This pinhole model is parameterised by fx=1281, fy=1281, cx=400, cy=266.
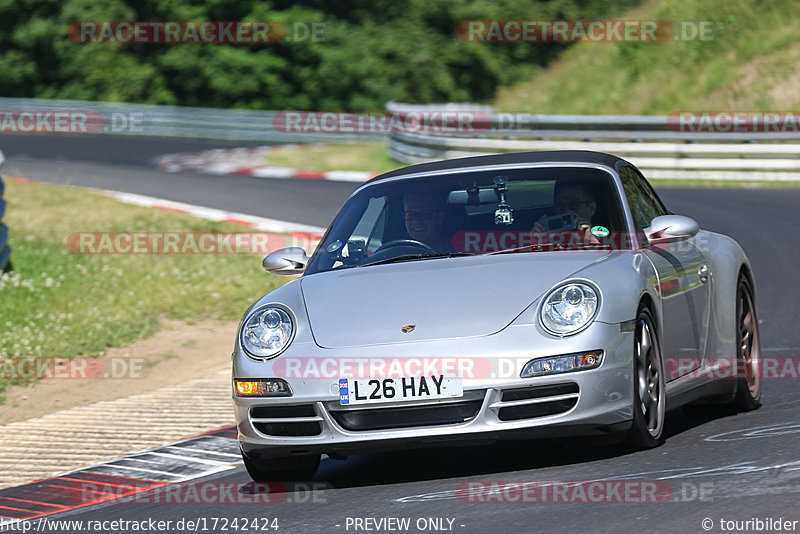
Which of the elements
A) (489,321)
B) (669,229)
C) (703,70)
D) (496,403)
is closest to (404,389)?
(496,403)

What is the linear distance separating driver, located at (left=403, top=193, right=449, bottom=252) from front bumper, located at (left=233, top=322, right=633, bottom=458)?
3.32 ft

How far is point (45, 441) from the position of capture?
766 cm

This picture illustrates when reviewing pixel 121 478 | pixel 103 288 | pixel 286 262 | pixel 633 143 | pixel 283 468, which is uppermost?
pixel 286 262

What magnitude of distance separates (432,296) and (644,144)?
15448 millimetres

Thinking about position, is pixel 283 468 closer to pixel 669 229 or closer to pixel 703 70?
pixel 669 229

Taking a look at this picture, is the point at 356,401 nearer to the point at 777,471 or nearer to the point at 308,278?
the point at 308,278

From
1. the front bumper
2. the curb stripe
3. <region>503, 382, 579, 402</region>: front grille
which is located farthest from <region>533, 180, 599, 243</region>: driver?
the curb stripe

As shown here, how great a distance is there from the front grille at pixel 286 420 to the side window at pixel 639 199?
1947 mm

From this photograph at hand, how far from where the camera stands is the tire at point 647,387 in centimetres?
543

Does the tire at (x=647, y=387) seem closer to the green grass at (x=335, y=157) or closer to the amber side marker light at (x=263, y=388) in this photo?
the amber side marker light at (x=263, y=388)

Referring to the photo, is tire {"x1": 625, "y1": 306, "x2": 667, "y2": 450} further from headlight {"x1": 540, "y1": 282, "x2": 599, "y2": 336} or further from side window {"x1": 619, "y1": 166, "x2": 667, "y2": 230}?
side window {"x1": 619, "y1": 166, "x2": 667, "y2": 230}

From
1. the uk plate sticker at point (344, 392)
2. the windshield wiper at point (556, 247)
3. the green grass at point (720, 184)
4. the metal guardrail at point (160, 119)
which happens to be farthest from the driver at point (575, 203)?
the metal guardrail at point (160, 119)

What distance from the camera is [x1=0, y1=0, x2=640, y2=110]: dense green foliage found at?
40.4 meters

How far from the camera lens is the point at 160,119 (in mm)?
33219
